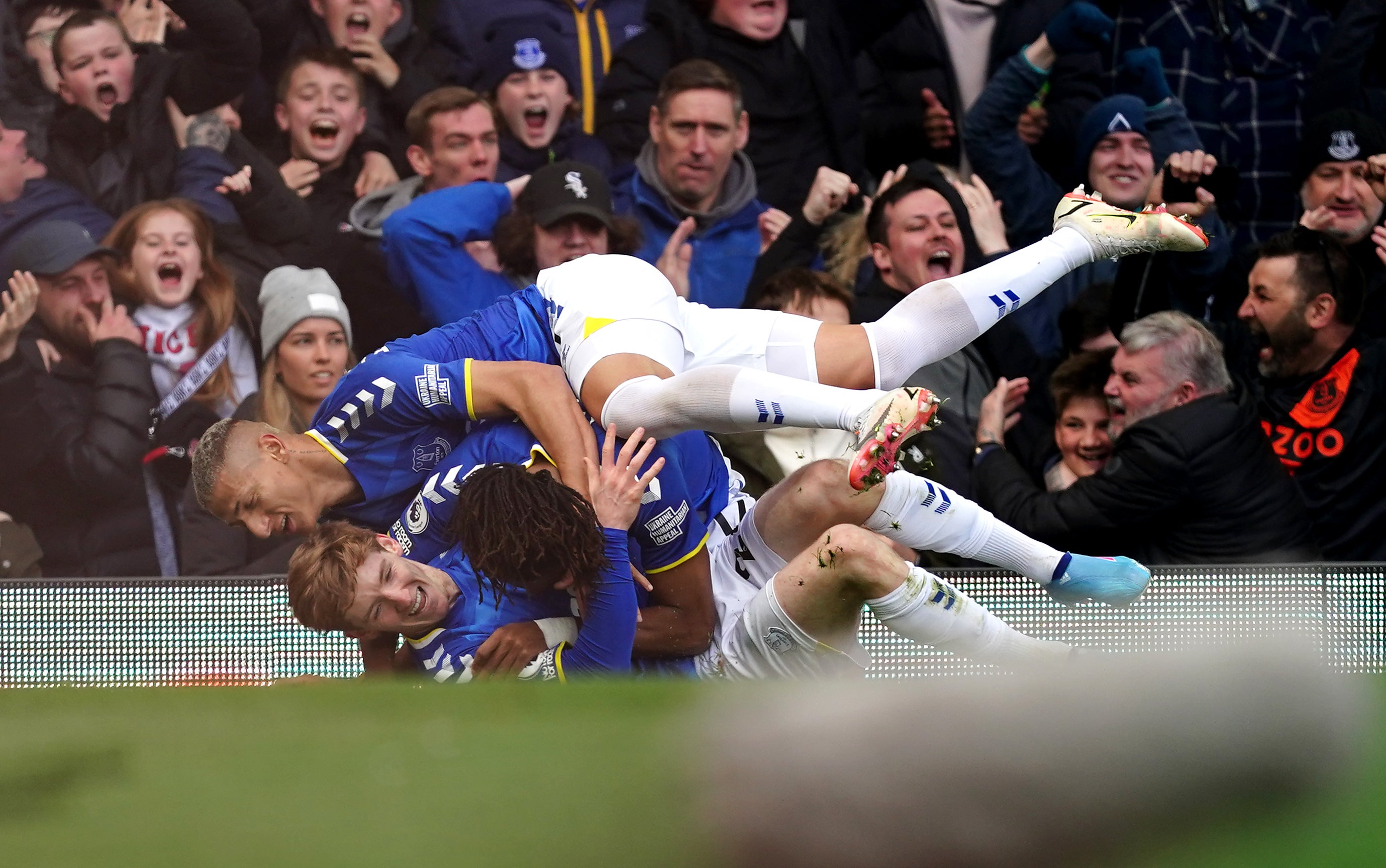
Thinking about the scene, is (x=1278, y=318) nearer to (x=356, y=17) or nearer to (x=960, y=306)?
(x=960, y=306)

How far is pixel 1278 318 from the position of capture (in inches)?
167

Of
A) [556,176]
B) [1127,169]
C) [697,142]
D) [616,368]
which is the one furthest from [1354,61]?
[616,368]

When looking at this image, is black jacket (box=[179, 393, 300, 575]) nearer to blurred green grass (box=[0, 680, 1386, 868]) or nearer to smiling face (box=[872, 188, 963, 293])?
blurred green grass (box=[0, 680, 1386, 868])

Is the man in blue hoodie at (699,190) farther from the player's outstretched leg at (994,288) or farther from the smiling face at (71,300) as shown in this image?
the smiling face at (71,300)

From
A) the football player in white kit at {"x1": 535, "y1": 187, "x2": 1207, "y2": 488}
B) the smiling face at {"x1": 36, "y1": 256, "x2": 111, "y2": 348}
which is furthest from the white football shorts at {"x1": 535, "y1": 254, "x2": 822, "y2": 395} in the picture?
the smiling face at {"x1": 36, "y1": 256, "x2": 111, "y2": 348}

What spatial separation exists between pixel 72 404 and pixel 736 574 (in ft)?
7.74

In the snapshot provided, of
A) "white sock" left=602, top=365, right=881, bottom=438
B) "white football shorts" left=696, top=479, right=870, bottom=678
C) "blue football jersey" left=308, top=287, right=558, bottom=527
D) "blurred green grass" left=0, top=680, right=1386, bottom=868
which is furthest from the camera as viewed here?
"blue football jersey" left=308, top=287, right=558, bottom=527

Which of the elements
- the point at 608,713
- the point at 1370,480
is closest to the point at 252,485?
the point at 608,713

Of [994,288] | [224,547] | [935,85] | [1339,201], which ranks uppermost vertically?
[935,85]

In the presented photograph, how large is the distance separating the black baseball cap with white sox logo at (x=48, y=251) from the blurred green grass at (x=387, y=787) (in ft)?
6.78

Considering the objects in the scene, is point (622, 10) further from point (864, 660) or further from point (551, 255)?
point (864, 660)

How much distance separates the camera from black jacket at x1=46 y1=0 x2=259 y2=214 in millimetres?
4457

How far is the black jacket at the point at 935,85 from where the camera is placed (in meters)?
4.44

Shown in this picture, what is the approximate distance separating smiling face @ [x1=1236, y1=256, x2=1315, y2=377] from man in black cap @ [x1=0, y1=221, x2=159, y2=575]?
11.8 feet
